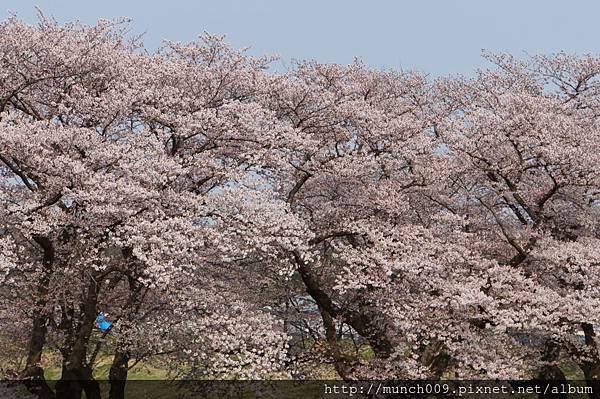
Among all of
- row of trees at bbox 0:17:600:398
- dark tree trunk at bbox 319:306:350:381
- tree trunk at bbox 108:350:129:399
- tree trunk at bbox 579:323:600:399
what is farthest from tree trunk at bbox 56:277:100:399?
tree trunk at bbox 579:323:600:399

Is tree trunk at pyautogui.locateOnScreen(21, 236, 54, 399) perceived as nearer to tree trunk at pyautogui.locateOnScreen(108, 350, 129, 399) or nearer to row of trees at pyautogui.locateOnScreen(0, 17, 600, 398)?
row of trees at pyautogui.locateOnScreen(0, 17, 600, 398)

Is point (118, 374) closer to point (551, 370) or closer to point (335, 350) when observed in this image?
point (335, 350)

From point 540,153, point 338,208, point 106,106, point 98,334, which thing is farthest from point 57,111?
point 540,153

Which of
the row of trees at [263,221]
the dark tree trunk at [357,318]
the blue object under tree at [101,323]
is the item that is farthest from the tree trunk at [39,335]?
the dark tree trunk at [357,318]

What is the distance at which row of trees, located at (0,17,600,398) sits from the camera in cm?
1504

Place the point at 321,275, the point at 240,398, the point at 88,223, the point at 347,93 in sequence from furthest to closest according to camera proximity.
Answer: the point at 347,93 < the point at 321,275 < the point at 240,398 < the point at 88,223

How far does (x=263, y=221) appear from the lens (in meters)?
15.2

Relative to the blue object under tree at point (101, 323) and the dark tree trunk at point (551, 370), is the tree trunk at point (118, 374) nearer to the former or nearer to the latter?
the blue object under tree at point (101, 323)

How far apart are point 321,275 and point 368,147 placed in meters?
4.60

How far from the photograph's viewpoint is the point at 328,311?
62.4 feet

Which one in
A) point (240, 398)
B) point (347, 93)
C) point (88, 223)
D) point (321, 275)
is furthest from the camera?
point (347, 93)

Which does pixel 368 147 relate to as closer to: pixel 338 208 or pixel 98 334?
pixel 338 208

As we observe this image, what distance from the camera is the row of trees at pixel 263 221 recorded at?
1504 cm

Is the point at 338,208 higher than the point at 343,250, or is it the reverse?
the point at 338,208
